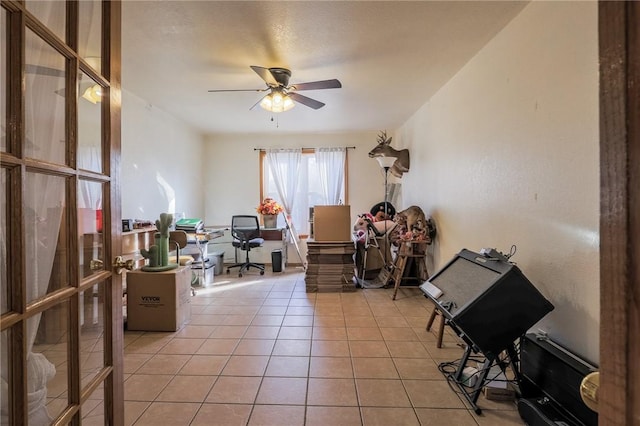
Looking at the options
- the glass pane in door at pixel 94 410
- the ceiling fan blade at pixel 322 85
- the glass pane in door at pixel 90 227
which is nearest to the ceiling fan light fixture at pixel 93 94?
the glass pane in door at pixel 90 227

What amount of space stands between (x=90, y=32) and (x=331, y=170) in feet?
16.7

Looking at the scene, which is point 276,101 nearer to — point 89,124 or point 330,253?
point 330,253

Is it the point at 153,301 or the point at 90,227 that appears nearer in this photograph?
the point at 90,227

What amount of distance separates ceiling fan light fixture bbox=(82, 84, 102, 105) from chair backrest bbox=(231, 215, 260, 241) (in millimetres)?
4189

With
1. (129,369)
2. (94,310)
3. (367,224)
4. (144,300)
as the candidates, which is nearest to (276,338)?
(129,369)

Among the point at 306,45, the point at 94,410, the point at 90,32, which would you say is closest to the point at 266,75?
the point at 306,45

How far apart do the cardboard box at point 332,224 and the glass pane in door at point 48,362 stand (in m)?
3.42

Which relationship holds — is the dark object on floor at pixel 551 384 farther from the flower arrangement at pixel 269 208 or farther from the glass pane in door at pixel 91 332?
the flower arrangement at pixel 269 208

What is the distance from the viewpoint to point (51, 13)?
0.85 meters

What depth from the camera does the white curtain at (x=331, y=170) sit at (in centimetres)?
602

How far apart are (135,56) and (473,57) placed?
3.02m

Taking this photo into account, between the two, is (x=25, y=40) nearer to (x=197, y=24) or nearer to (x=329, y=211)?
(x=197, y=24)

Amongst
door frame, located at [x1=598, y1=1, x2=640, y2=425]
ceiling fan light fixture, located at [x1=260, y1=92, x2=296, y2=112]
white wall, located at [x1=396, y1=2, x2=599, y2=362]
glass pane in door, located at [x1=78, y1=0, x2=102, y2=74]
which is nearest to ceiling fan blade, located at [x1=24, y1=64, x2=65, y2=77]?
glass pane in door, located at [x1=78, y1=0, x2=102, y2=74]

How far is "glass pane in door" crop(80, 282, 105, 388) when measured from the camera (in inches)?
38.4
